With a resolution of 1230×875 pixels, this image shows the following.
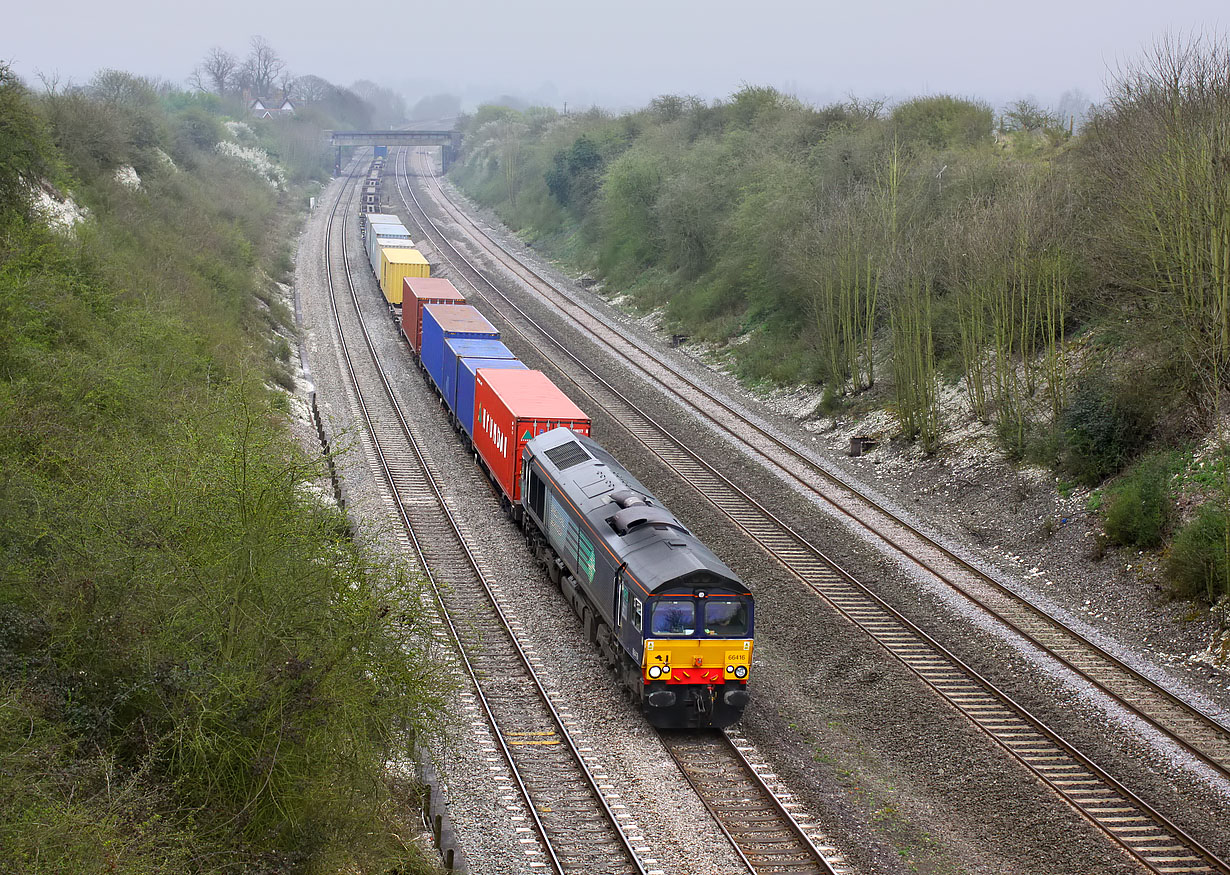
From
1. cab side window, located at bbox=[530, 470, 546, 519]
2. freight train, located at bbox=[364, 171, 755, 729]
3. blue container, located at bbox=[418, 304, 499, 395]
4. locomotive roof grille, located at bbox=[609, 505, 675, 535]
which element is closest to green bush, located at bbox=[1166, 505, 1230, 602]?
freight train, located at bbox=[364, 171, 755, 729]

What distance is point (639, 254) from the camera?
5778 centimetres

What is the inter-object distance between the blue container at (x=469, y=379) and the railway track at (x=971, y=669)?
435 centimetres

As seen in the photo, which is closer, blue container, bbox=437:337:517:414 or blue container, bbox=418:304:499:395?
blue container, bbox=437:337:517:414

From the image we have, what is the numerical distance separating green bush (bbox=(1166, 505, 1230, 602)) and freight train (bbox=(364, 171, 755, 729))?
8.78m

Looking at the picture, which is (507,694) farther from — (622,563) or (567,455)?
(567,455)

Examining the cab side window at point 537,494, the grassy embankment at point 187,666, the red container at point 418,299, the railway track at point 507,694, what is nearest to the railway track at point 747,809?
the railway track at point 507,694

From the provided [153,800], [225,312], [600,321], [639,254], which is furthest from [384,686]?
[639,254]

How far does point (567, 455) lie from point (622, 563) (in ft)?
17.9

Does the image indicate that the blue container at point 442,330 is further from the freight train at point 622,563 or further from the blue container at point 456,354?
the freight train at point 622,563

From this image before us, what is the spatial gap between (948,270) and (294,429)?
1915 centimetres

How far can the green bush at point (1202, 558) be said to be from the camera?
19344mm

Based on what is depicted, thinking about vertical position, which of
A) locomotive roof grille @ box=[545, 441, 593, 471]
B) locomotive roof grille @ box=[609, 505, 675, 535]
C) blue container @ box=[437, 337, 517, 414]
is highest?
blue container @ box=[437, 337, 517, 414]

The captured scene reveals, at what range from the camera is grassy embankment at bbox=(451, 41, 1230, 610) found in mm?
22078

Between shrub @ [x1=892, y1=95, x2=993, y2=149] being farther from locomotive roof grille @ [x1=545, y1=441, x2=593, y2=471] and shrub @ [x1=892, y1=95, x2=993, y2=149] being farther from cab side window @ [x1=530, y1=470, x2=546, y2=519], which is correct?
cab side window @ [x1=530, y1=470, x2=546, y2=519]
